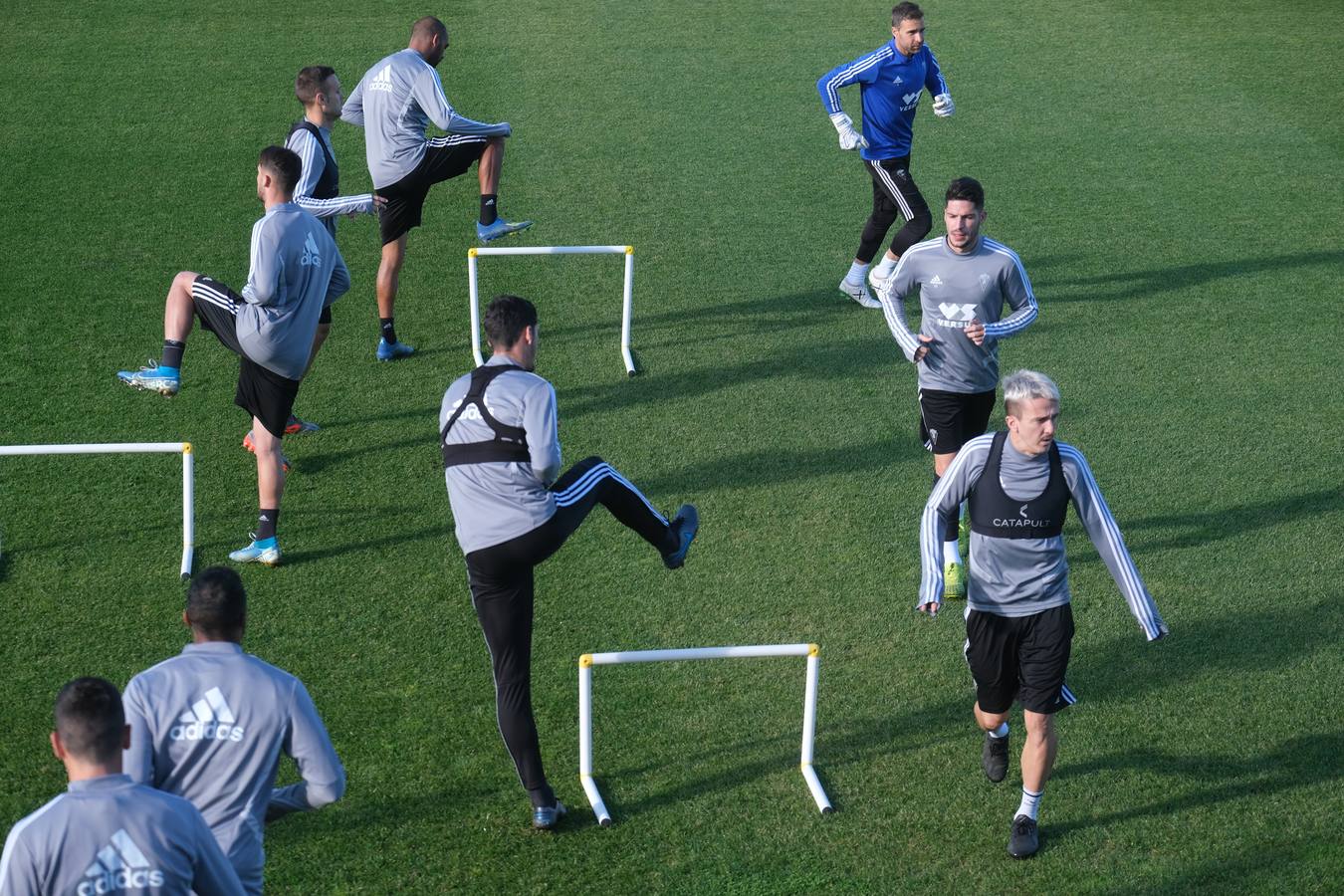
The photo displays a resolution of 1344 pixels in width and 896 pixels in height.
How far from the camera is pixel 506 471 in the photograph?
596 centimetres

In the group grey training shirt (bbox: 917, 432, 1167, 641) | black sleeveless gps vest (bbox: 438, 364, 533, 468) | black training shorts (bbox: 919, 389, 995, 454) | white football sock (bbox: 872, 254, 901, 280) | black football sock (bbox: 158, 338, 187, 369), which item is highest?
black sleeveless gps vest (bbox: 438, 364, 533, 468)

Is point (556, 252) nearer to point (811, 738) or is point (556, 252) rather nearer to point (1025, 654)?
point (811, 738)

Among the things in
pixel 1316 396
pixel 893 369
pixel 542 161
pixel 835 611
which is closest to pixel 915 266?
pixel 835 611

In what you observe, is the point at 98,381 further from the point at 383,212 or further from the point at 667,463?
the point at 667,463

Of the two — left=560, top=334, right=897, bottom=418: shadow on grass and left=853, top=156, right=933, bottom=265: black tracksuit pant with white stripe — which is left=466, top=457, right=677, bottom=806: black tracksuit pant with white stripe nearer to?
left=560, top=334, right=897, bottom=418: shadow on grass

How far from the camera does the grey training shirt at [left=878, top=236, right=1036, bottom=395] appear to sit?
787 centimetres

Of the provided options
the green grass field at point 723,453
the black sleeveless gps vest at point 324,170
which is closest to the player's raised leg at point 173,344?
the green grass field at point 723,453

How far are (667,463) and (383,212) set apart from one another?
3.01 m

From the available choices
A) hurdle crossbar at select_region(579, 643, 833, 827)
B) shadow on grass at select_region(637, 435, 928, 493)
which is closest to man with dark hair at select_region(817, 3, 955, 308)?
shadow on grass at select_region(637, 435, 928, 493)

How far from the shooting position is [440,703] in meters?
7.14

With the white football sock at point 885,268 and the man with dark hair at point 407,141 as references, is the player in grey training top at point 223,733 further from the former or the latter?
the white football sock at point 885,268

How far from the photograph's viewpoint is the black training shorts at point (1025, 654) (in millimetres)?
6070

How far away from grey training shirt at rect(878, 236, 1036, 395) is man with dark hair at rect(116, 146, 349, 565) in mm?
3285

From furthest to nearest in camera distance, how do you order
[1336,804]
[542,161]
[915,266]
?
[542,161] < [915,266] < [1336,804]
